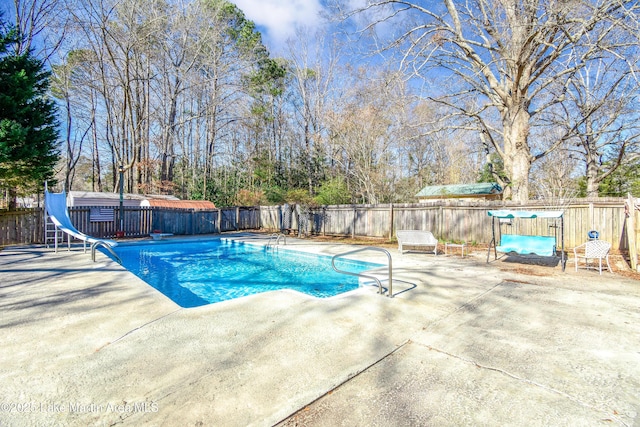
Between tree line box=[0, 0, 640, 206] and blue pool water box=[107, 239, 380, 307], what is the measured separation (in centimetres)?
604

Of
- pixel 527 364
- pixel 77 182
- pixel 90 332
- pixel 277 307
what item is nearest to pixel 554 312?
pixel 527 364

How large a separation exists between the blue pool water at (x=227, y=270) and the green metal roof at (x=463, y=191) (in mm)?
14588

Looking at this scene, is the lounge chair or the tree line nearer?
the lounge chair

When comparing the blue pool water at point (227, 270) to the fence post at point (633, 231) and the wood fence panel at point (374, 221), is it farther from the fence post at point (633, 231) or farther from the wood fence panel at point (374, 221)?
the fence post at point (633, 231)

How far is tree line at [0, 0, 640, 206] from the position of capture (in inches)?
384

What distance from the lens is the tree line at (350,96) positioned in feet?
32.0

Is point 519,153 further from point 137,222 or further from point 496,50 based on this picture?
point 137,222

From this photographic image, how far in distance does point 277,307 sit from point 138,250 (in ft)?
29.5

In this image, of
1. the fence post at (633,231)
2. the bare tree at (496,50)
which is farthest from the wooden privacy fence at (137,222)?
the fence post at (633,231)

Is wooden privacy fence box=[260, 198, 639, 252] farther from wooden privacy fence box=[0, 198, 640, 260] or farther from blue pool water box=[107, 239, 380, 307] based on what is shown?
blue pool water box=[107, 239, 380, 307]

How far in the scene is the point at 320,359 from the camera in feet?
7.78

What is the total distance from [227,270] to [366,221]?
6699 millimetres

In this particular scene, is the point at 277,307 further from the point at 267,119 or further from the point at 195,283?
the point at 267,119

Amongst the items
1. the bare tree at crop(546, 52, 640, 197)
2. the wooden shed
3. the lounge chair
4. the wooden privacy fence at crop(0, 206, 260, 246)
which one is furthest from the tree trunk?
the wooden shed
